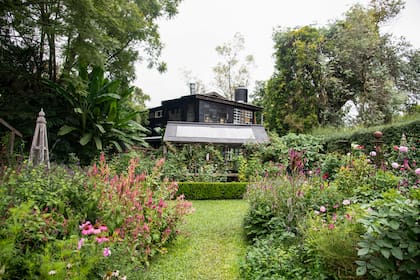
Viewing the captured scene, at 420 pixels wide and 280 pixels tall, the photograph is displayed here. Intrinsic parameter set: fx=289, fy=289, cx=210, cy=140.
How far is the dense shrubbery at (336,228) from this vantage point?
158cm

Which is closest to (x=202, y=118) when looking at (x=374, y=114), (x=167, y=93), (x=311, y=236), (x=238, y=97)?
(x=238, y=97)

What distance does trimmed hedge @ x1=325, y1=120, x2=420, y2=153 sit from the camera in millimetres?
7617

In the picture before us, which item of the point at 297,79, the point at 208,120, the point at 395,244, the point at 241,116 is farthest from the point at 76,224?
the point at 241,116

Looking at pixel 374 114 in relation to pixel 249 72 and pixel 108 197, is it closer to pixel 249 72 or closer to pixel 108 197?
pixel 249 72

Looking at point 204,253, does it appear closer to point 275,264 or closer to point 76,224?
point 275,264

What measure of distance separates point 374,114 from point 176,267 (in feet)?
50.4

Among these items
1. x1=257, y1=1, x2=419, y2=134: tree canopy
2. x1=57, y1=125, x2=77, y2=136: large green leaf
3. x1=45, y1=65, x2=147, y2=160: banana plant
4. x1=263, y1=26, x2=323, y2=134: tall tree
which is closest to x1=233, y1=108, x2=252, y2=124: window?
x1=263, y1=26, x2=323, y2=134: tall tree

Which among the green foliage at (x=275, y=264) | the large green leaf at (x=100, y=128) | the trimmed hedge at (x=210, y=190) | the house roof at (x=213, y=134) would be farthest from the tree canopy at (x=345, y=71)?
the green foliage at (x=275, y=264)

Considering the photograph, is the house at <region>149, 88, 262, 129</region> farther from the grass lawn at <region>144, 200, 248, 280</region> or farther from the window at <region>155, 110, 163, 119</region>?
the grass lawn at <region>144, 200, 248, 280</region>

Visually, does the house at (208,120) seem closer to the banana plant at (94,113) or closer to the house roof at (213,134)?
the house roof at (213,134)

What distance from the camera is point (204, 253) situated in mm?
3420

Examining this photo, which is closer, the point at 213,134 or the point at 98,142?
the point at 98,142

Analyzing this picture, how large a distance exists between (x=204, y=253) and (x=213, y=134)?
8510 mm

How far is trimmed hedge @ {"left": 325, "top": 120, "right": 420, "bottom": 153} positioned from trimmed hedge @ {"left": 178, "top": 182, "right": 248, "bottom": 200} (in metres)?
Result: 4.17
